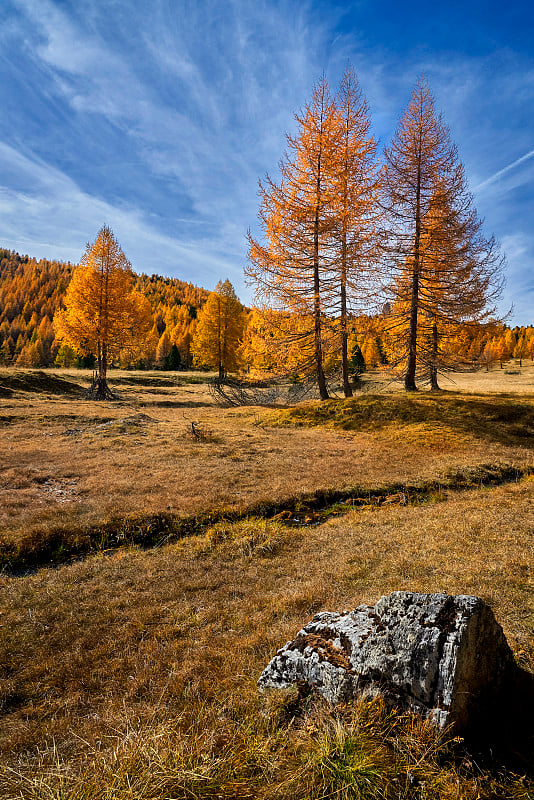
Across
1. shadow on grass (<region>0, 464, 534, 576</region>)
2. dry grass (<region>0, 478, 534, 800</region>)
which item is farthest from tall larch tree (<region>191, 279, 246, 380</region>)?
dry grass (<region>0, 478, 534, 800</region>)

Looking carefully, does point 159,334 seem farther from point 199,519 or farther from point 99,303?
point 199,519

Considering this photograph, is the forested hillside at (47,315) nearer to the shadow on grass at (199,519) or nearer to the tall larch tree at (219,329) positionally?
the tall larch tree at (219,329)

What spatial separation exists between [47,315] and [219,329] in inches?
4104

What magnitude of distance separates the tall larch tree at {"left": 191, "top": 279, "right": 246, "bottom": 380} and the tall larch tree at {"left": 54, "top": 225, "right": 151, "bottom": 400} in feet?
41.5

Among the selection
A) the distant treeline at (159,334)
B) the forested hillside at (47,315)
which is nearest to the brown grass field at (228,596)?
the distant treeline at (159,334)

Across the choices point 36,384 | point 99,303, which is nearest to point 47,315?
point 36,384

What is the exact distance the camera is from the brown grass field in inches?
81.0

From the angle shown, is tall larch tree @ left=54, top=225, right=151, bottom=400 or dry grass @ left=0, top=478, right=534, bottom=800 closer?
dry grass @ left=0, top=478, right=534, bottom=800

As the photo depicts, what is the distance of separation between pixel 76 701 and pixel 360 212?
69.7 ft

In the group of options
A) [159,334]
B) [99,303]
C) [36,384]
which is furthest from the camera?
[159,334]

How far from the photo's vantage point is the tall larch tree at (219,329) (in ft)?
138

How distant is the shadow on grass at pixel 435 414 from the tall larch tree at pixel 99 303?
18.6 metres

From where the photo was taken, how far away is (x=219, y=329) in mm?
42281

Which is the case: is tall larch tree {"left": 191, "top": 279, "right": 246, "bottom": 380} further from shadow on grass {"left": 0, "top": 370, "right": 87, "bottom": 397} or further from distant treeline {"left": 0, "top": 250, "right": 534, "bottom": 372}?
shadow on grass {"left": 0, "top": 370, "right": 87, "bottom": 397}
